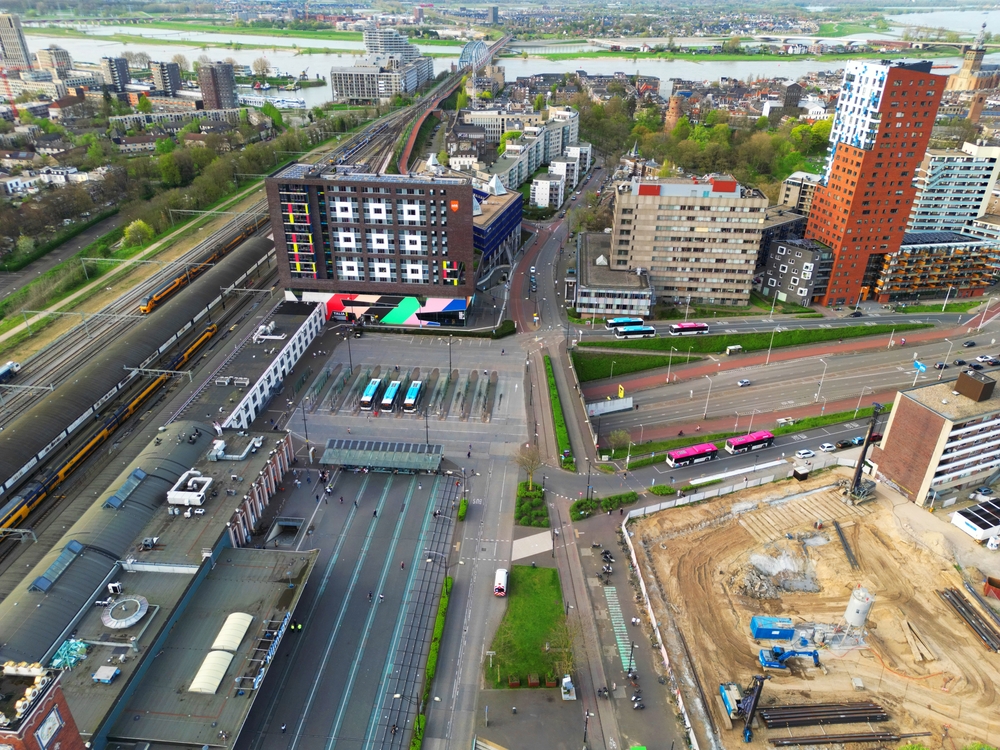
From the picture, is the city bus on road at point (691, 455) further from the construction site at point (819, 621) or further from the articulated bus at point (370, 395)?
the articulated bus at point (370, 395)

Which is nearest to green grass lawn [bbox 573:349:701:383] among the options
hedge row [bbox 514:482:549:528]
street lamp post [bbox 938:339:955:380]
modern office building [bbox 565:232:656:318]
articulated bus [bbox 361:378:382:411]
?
modern office building [bbox 565:232:656:318]

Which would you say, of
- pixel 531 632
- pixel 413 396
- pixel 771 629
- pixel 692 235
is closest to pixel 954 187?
pixel 692 235

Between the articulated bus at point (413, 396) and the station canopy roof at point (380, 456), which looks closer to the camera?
the station canopy roof at point (380, 456)

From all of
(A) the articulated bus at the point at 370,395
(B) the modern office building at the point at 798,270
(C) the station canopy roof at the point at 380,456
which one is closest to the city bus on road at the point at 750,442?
(C) the station canopy roof at the point at 380,456

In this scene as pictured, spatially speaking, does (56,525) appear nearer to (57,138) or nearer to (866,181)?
(866,181)

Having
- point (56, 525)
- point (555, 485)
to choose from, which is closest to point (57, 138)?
point (56, 525)

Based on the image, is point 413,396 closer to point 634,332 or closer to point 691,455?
point 691,455
